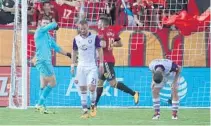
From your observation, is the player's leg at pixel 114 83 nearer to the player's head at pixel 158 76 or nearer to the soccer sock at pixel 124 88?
the soccer sock at pixel 124 88

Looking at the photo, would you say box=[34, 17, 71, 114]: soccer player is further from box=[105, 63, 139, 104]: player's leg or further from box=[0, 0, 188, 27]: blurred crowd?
box=[0, 0, 188, 27]: blurred crowd

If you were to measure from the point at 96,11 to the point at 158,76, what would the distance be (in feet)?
15.5

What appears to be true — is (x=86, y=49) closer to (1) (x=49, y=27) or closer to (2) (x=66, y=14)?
(1) (x=49, y=27)

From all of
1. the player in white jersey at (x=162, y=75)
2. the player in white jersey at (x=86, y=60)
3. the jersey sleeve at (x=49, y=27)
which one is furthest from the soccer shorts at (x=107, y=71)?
the player in white jersey at (x=162, y=75)

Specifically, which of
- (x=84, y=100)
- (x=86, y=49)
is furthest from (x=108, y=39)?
(x=84, y=100)

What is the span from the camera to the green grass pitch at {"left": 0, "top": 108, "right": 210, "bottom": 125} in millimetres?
14016

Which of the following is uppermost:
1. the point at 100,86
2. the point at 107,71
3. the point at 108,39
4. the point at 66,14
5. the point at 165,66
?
the point at 66,14

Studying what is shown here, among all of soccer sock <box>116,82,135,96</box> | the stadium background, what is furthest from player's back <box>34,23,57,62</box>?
soccer sock <box>116,82,135,96</box>

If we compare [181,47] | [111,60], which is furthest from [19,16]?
[181,47]

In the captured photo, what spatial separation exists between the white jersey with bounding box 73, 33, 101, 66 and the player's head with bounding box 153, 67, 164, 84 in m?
1.29

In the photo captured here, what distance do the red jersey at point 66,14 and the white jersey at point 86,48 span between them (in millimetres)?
3503

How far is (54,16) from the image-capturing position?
18.7m

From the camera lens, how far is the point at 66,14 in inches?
741

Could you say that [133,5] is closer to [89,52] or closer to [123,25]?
[123,25]
